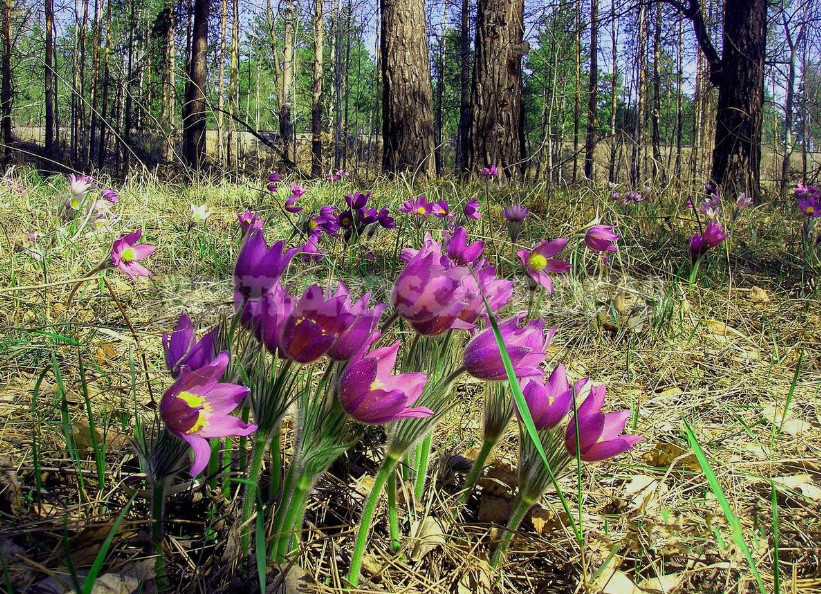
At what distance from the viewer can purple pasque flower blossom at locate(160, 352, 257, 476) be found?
0.69 m

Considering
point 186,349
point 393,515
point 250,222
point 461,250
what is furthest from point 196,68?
point 393,515

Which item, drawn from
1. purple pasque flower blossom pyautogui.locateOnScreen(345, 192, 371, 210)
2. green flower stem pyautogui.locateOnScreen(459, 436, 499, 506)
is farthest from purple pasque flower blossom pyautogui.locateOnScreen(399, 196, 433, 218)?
green flower stem pyautogui.locateOnScreen(459, 436, 499, 506)

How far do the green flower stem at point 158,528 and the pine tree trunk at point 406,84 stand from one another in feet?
17.0

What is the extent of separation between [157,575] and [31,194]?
4.15 m

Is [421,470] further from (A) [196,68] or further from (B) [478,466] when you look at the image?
(A) [196,68]

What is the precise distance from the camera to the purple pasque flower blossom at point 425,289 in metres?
0.76

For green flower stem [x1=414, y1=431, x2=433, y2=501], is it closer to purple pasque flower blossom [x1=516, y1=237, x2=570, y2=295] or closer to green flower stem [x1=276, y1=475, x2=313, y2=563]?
green flower stem [x1=276, y1=475, x2=313, y2=563]

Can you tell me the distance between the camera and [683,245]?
10.8ft

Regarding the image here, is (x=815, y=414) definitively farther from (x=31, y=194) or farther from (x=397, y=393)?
(x=31, y=194)

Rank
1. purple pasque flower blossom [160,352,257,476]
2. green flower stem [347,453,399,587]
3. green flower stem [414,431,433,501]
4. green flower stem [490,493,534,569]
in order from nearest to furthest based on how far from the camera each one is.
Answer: purple pasque flower blossom [160,352,257,476] < green flower stem [347,453,399,587] < green flower stem [490,493,534,569] < green flower stem [414,431,433,501]

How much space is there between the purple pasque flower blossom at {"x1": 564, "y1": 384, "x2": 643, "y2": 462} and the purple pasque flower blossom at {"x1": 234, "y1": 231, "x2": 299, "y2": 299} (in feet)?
1.55

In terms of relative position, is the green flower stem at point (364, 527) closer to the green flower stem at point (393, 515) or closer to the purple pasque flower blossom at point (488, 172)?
the green flower stem at point (393, 515)

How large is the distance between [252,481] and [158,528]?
0.13 meters

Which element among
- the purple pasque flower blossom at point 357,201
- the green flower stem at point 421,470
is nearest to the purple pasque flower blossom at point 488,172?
the purple pasque flower blossom at point 357,201
